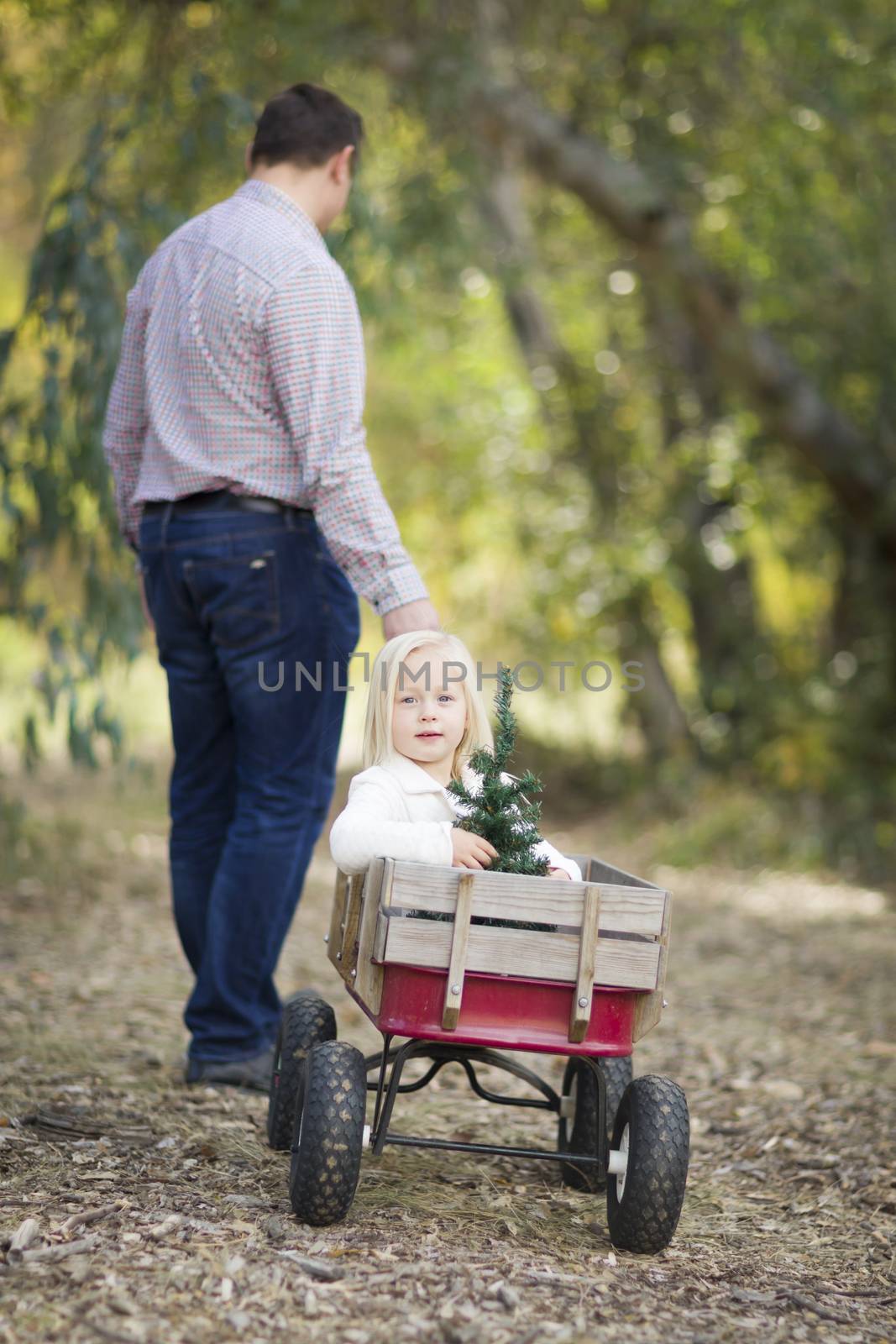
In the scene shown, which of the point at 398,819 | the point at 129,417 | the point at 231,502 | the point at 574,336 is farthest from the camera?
the point at 574,336

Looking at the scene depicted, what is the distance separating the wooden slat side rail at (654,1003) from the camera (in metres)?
2.36

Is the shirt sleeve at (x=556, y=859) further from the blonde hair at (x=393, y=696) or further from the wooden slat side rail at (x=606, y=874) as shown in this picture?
the blonde hair at (x=393, y=696)

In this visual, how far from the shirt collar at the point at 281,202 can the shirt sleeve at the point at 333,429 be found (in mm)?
156

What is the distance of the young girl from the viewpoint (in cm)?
254

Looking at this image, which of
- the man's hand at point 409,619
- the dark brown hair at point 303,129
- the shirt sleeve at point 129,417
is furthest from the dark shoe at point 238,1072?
the dark brown hair at point 303,129

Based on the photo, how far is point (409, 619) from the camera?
8.85 feet

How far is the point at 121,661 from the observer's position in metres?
4.93

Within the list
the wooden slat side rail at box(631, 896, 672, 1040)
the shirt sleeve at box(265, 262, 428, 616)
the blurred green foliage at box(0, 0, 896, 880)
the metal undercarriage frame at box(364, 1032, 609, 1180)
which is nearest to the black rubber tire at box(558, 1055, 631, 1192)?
the metal undercarriage frame at box(364, 1032, 609, 1180)

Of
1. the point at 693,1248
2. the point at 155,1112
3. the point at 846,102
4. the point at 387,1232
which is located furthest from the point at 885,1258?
the point at 846,102

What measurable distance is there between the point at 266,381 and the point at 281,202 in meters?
0.42

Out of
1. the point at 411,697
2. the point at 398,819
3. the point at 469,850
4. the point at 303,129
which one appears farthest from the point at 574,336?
the point at 469,850

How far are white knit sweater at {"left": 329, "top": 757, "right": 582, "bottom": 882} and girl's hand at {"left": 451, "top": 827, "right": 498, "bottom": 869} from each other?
11mm

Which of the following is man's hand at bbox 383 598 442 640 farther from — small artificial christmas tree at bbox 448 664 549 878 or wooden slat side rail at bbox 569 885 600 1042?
wooden slat side rail at bbox 569 885 600 1042

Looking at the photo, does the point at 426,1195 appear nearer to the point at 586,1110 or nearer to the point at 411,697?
the point at 586,1110
